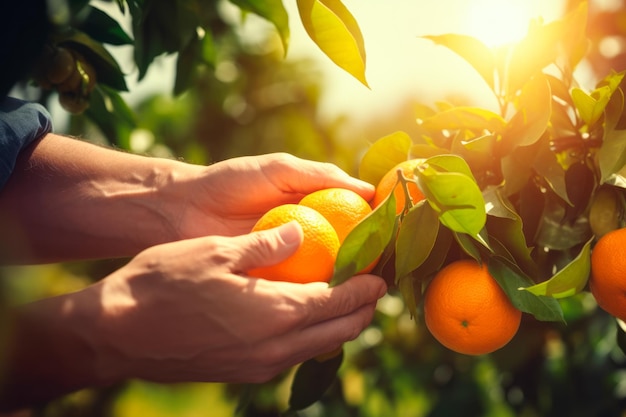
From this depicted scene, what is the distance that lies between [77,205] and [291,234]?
59 centimetres

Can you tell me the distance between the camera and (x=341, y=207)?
97 centimetres

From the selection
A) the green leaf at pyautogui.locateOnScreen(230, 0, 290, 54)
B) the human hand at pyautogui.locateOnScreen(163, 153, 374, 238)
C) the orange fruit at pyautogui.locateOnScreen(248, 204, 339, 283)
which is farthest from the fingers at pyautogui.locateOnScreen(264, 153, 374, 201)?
the green leaf at pyautogui.locateOnScreen(230, 0, 290, 54)

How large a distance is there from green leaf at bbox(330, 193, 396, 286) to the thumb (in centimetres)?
9

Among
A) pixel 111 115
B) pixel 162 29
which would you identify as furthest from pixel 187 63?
pixel 111 115

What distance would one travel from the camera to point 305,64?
337cm

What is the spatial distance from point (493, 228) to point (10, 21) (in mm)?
699

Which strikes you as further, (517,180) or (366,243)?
(517,180)

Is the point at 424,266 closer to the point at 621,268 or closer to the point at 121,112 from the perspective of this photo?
the point at 621,268

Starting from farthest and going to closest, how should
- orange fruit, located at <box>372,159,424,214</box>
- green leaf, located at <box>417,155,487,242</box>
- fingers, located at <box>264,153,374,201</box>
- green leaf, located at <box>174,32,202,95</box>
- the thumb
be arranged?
green leaf, located at <box>174,32,202,95</box> < fingers, located at <box>264,153,374,201</box> < orange fruit, located at <box>372,159,424,214</box> < the thumb < green leaf, located at <box>417,155,487,242</box>

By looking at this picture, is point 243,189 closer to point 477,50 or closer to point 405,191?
point 405,191

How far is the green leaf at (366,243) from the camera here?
787 millimetres

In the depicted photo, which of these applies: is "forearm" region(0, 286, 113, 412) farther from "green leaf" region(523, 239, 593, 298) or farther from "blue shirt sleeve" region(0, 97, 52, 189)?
"green leaf" region(523, 239, 593, 298)

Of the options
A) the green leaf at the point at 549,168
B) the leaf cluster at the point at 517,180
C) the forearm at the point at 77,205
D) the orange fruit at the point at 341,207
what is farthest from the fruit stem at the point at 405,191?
the forearm at the point at 77,205

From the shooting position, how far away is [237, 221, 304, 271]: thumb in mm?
852
